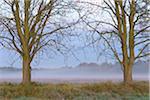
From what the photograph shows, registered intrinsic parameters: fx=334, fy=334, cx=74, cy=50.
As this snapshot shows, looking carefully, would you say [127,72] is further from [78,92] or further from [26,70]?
[26,70]

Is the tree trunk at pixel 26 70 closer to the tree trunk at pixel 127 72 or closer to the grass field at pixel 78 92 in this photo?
the grass field at pixel 78 92

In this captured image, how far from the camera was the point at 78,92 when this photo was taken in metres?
15.5

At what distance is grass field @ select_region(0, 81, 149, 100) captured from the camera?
1472 centimetres

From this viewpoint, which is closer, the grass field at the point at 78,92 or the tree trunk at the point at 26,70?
the grass field at the point at 78,92

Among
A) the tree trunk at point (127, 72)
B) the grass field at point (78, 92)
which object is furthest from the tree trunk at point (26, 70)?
the tree trunk at point (127, 72)

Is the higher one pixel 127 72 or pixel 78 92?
A: pixel 127 72

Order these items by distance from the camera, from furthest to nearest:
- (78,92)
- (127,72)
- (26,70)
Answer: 1. (127,72)
2. (26,70)
3. (78,92)

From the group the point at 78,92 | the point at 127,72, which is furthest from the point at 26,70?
the point at 127,72

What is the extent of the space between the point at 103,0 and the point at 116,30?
1869 millimetres

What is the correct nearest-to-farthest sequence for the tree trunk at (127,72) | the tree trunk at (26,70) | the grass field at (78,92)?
the grass field at (78,92) → the tree trunk at (26,70) → the tree trunk at (127,72)

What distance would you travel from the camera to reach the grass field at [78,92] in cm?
1472

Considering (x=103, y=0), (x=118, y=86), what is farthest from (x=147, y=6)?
(x=118, y=86)

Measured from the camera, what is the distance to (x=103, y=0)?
19.1 meters

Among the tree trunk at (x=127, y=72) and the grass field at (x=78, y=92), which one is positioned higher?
the tree trunk at (x=127, y=72)
